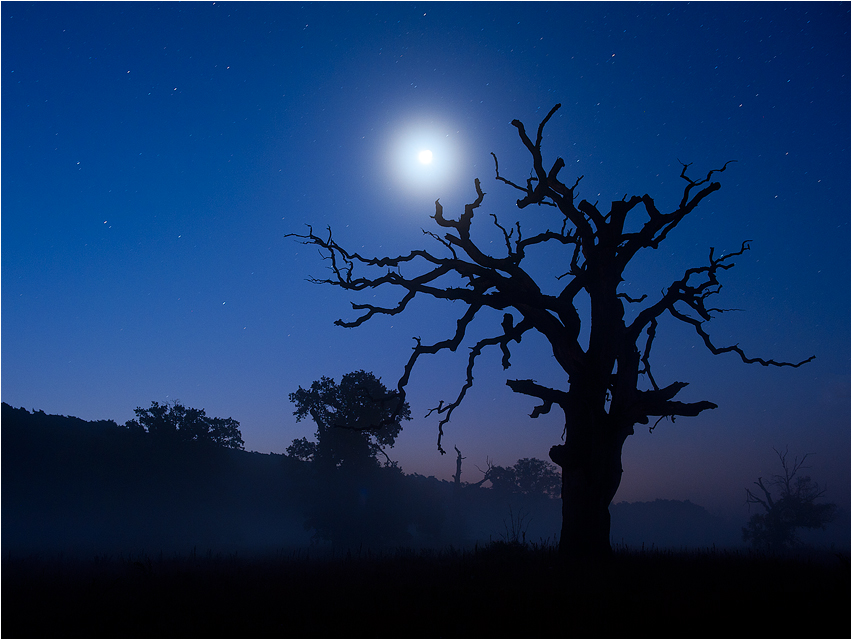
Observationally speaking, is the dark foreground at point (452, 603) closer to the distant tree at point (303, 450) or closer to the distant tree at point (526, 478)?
the distant tree at point (303, 450)

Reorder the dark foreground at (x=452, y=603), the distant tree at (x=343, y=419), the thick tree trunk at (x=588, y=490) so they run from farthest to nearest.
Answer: the distant tree at (x=343, y=419)
the thick tree trunk at (x=588, y=490)
the dark foreground at (x=452, y=603)

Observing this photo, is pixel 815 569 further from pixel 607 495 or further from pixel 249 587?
pixel 249 587

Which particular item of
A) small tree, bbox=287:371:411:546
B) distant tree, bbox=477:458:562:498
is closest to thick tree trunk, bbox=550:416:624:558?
small tree, bbox=287:371:411:546

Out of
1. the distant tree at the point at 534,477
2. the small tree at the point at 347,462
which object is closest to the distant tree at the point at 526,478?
the distant tree at the point at 534,477

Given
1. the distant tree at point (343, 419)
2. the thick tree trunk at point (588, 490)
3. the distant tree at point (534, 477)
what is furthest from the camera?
the distant tree at point (534, 477)

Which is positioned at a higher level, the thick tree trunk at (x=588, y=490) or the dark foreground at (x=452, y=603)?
the thick tree trunk at (x=588, y=490)

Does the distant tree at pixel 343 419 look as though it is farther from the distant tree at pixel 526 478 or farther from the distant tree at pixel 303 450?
the distant tree at pixel 526 478

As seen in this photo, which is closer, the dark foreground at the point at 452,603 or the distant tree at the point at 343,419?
the dark foreground at the point at 452,603

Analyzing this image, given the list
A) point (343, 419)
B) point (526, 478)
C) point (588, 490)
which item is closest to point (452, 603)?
point (588, 490)

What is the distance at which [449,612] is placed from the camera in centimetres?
515

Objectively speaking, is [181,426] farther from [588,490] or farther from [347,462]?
[588,490]

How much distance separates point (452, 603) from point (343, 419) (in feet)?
99.0

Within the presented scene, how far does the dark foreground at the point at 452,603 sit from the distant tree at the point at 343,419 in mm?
26834

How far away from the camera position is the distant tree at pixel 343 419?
34594 millimetres
